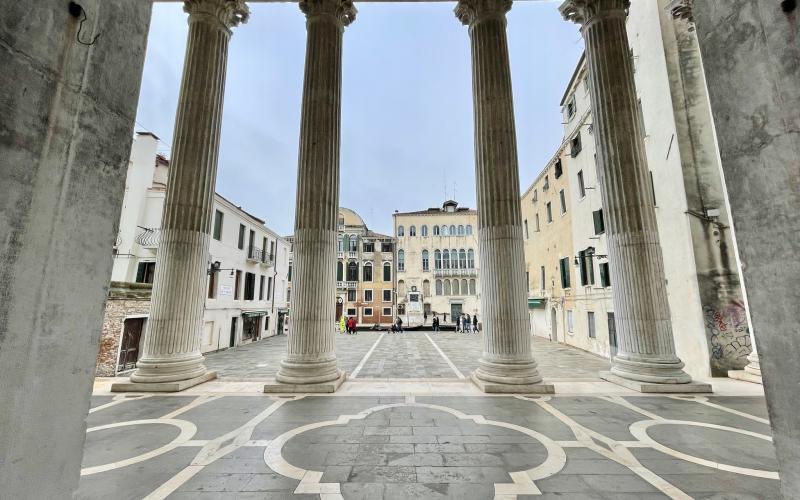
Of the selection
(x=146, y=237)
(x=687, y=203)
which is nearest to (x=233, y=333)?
(x=146, y=237)

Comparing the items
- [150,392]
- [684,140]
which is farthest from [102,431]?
[684,140]

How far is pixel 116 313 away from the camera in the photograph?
34.8 feet

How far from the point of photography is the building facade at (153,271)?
10.8 meters

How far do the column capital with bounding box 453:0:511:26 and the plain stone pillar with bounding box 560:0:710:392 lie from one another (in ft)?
7.23

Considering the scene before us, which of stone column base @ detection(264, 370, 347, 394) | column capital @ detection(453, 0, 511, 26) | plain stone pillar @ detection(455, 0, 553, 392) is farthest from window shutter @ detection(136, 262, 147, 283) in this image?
column capital @ detection(453, 0, 511, 26)

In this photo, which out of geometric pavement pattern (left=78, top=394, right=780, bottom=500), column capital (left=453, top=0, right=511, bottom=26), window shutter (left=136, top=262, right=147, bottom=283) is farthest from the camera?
window shutter (left=136, top=262, right=147, bottom=283)

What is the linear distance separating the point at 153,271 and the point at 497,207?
52.7 ft

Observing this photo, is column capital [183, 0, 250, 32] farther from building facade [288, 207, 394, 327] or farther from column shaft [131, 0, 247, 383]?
building facade [288, 207, 394, 327]

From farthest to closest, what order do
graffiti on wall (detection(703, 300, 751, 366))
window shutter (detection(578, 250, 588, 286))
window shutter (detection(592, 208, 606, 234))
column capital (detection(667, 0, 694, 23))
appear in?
window shutter (detection(578, 250, 588, 286))
window shutter (detection(592, 208, 606, 234))
column capital (detection(667, 0, 694, 23))
graffiti on wall (detection(703, 300, 751, 366))

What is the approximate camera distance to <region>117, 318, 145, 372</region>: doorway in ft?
35.3

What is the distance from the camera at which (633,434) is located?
17.7ft

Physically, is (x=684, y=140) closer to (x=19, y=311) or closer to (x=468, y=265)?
(x=19, y=311)

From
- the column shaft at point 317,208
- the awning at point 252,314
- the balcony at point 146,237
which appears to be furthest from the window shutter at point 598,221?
the balcony at point 146,237

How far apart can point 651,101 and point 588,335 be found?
10849 millimetres
